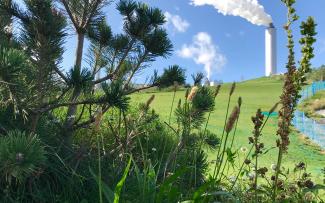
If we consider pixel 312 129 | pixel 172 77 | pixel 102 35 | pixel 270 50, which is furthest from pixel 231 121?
pixel 270 50

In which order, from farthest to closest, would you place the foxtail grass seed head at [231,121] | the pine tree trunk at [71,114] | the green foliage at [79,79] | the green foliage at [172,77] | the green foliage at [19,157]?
the green foliage at [172,77] → the pine tree trunk at [71,114] → the green foliage at [79,79] → the foxtail grass seed head at [231,121] → the green foliage at [19,157]

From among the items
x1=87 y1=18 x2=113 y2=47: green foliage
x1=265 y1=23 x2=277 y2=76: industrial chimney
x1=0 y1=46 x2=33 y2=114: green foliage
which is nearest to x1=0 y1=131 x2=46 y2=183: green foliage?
x1=0 y1=46 x2=33 y2=114: green foliage

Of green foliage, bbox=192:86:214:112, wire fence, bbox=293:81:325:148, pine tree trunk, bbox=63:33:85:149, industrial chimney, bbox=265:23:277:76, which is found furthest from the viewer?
industrial chimney, bbox=265:23:277:76

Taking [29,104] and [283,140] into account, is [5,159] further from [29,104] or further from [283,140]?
[283,140]

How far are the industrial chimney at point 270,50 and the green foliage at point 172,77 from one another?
73616 millimetres

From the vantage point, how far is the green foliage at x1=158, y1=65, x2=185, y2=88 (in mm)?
3238

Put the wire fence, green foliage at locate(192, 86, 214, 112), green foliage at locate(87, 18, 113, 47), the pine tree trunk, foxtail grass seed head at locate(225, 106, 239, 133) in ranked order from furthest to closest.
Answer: the wire fence, green foliage at locate(87, 18, 113, 47), green foliage at locate(192, 86, 214, 112), the pine tree trunk, foxtail grass seed head at locate(225, 106, 239, 133)

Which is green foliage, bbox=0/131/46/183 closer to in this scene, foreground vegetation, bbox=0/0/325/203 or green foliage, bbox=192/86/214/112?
foreground vegetation, bbox=0/0/325/203

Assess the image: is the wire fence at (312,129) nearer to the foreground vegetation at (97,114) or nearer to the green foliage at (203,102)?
the foreground vegetation at (97,114)

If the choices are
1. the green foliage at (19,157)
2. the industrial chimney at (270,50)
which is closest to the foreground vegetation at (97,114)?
the green foliage at (19,157)

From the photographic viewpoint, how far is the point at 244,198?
2.71 m

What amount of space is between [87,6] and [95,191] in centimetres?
148

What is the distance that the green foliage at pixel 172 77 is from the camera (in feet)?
10.6

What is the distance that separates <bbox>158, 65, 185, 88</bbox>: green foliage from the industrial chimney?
73.6 m
